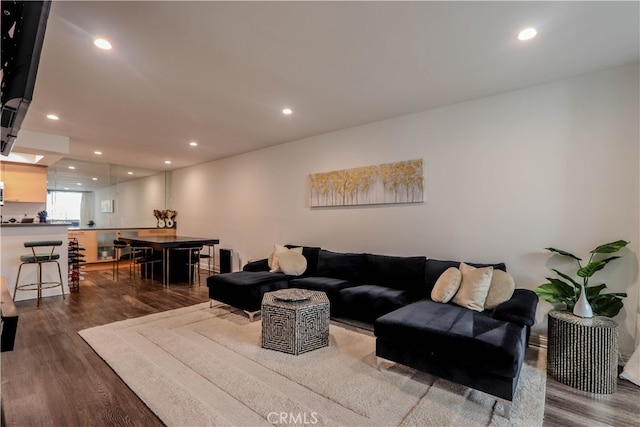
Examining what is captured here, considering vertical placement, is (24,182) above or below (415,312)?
above

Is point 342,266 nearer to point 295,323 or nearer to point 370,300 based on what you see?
point 370,300

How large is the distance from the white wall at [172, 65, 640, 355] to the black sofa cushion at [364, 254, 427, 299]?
314 millimetres

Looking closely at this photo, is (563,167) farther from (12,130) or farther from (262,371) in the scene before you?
(12,130)

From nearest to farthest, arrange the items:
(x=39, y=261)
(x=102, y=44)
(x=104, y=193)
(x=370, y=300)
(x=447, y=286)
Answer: (x=102, y=44), (x=447, y=286), (x=370, y=300), (x=39, y=261), (x=104, y=193)

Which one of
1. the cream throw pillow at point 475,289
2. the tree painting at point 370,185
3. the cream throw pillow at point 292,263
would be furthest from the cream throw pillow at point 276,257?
the cream throw pillow at point 475,289

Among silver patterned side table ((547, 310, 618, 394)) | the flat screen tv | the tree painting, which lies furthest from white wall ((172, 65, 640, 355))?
the flat screen tv

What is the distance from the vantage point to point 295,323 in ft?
9.33

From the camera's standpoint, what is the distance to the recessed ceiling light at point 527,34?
226cm

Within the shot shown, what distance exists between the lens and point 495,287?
289 centimetres

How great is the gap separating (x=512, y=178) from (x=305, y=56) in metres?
2.48

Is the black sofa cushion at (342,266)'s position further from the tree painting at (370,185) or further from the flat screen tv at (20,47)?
the flat screen tv at (20,47)

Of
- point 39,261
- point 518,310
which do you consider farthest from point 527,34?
point 39,261

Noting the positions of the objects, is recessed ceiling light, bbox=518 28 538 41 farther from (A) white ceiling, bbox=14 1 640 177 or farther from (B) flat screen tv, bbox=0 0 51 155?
(B) flat screen tv, bbox=0 0 51 155

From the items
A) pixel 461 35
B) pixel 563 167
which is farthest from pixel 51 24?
pixel 563 167
